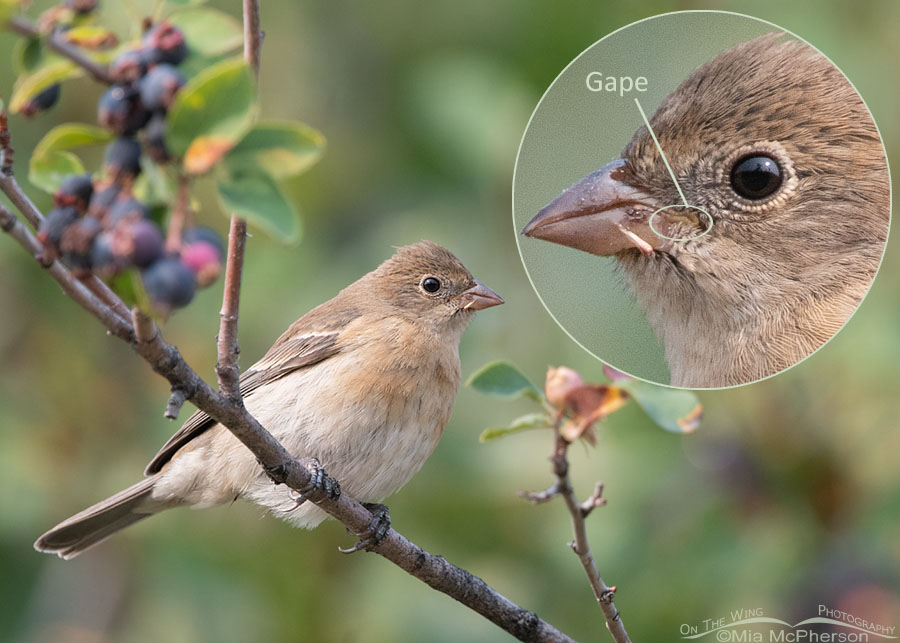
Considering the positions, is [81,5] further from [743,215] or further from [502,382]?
[743,215]

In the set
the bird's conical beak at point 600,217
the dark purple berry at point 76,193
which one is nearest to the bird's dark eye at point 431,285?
the bird's conical beak at point 600,217

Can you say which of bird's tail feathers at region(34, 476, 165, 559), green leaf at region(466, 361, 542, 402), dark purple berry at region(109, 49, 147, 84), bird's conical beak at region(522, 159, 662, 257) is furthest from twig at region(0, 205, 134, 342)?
bird's tail feathers at region(34, 476, 165, 559)

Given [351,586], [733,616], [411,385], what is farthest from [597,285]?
[351,586]

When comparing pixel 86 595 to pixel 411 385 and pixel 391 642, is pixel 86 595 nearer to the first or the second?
pixel 391 642

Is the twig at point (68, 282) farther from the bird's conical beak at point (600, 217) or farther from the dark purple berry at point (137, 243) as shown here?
the bird's conical beak at point (600, 217)

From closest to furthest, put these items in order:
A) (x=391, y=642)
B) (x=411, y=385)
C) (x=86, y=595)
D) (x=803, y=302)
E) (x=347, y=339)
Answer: (x=803, y=302), (x=411, y=385), (x=347, y=339), (x=391, y=642), (x=86, y=595)

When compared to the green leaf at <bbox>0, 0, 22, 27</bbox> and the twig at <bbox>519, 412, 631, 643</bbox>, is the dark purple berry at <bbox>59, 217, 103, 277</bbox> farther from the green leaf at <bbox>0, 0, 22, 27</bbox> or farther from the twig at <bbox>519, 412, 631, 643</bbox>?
the twig at <bbox>519, 412, 631, 643</bbox>
